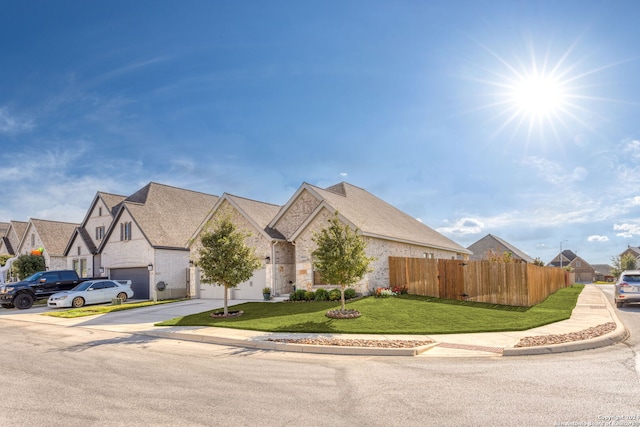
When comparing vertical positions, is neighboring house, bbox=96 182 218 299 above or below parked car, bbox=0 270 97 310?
above

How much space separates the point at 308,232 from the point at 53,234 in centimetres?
3076

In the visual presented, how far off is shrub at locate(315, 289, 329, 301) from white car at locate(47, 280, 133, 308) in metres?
14.3

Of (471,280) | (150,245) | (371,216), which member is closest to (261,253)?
(371,216)

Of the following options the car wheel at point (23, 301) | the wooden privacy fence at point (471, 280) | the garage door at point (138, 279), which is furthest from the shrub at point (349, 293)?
the car wheel at point (23, 301)

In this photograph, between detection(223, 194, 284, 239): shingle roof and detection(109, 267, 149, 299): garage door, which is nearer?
detection(223, 194, 284, 239): shingle roof

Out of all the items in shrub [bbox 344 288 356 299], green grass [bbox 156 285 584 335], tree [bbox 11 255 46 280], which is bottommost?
green grass [bbox 156 285 584 335]

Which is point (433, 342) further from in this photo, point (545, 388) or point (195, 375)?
point (195, 375)

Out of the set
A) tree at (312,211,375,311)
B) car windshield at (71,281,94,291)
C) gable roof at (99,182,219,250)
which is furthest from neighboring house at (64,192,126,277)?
tree at (312,211,375,311)

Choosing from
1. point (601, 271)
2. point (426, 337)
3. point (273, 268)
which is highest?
point (273, 268)

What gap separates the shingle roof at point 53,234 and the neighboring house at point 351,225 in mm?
25267

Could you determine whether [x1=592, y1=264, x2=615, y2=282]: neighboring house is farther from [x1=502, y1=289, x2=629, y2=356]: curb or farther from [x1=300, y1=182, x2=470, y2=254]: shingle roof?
[x1=502, y1=289, x2=629, y2=356]: curb

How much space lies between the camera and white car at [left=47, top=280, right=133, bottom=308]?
25562mm

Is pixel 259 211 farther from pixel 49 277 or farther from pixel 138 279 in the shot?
pixel 49 277

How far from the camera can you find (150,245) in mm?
30578
